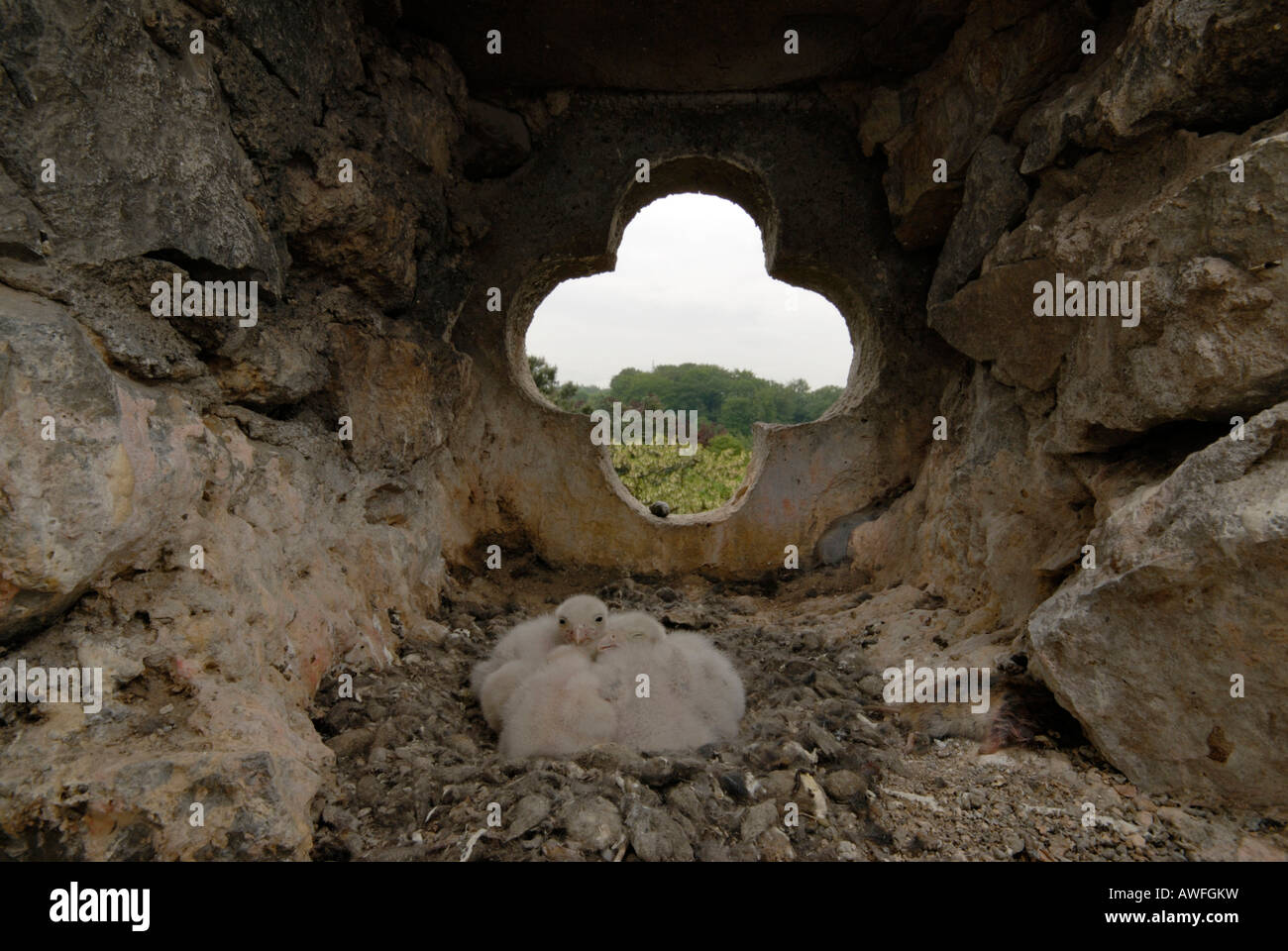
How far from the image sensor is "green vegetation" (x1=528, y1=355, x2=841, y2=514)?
982cm

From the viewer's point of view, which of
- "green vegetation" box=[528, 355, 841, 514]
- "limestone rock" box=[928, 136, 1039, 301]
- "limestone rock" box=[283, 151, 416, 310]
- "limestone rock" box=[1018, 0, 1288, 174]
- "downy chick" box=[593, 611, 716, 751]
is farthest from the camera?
"green vegetation" box=[528, 355, 841, 514]

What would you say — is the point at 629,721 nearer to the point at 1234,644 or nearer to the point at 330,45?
the point at 1234,644

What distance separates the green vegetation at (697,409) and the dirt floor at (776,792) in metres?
5.11

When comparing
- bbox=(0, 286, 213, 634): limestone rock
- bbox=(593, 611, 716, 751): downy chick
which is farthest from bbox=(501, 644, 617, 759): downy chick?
bbox=(0, 286, 213, 634): limestone rock

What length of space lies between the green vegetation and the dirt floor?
511cm

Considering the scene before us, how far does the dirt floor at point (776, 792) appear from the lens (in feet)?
7.43

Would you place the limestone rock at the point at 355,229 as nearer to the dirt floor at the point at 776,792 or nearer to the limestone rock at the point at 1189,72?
the dirt floor at the point at 776,792

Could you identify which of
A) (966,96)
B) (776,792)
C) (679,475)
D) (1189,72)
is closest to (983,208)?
(966,96)

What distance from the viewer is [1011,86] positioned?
3883mm

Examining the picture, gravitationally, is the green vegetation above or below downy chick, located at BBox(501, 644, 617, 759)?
above

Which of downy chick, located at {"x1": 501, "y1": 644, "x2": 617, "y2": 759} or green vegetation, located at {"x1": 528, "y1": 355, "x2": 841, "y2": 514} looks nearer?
downy chick, located at {"x1": 501, "y1": 644, "x2": 617, "y2": 759}

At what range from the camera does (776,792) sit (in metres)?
2.64

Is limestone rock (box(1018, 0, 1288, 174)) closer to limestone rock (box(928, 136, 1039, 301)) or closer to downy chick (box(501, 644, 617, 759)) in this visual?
limestone rock (box(928, 136, 1039, 301))

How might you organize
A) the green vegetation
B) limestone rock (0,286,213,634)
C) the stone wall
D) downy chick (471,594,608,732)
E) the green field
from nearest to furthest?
1. limestone rock (0,286,213,634)
2. the stone wall
3. downy chick (471,594,608,732)
4. the green field
5. the green vegetation
